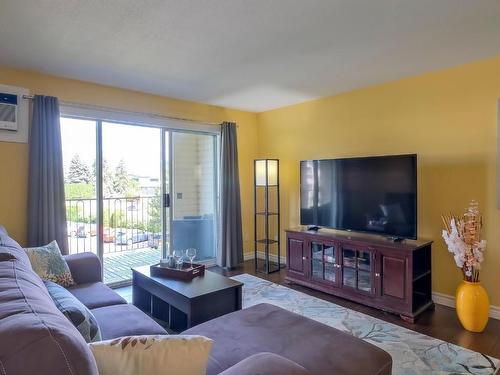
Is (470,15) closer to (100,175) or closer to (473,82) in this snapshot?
(473,82)

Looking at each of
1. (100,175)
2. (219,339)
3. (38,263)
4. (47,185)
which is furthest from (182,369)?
(100,175)

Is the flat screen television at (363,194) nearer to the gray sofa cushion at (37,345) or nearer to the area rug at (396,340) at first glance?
the area rug at (396,340)

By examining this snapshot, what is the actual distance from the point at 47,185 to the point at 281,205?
3.02 metres

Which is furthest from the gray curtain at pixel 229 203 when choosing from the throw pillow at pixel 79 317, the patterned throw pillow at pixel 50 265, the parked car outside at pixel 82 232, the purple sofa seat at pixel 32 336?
the purple sofa seat at pixel 32 336

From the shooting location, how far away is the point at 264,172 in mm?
4398

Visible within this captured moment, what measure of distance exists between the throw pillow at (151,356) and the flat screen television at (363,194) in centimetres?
258

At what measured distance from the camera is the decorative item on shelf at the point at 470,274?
2555 mm

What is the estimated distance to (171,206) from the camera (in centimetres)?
427

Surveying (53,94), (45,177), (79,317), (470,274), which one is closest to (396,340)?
(470,274)

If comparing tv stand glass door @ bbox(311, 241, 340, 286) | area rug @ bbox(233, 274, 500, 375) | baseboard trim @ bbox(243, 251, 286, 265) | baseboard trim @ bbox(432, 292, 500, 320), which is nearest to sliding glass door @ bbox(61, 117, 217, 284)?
baseboard trim @ bbox(243, 251, 286, 265)

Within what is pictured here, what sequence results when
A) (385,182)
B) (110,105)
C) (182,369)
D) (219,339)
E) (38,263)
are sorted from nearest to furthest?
1. (182,369)
2. (219,339)
3. (38,263)
4. (385,182)
5. (110,105)

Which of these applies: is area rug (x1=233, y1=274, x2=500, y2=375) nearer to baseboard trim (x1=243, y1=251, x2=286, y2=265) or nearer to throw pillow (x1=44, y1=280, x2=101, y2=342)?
baseboard trim (x1=243, y1=251, x2=286, y2=265)

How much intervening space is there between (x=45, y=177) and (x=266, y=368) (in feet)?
10.0

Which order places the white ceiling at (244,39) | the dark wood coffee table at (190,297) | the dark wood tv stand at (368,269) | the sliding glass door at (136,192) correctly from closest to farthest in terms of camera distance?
the white ceiling at (244,39)
the dark wood coffee table at (190,297)
the dark wood tv stand at (368,269)
the sliding glass door at (136,192)
